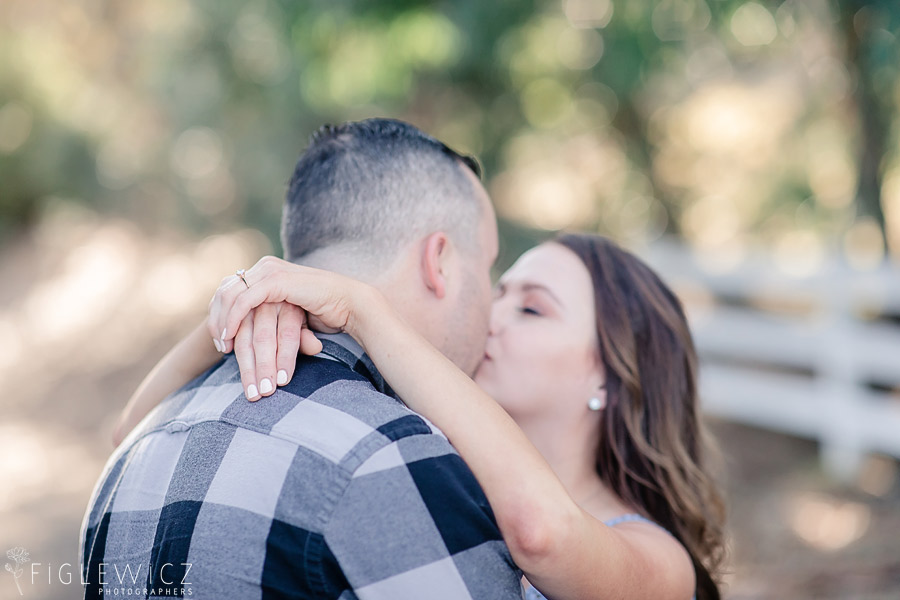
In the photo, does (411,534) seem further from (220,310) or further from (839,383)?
(839,383)

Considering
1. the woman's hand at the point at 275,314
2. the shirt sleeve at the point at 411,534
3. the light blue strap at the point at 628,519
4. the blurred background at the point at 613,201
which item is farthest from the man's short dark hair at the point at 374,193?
the blurred background at the point at 613,201

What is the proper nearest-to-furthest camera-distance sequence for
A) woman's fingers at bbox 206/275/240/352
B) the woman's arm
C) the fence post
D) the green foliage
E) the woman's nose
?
1. the woman's arm
2. woman's fingers at bbox 206/275/240/352
3. the woman's nose
4. the green foliage
5. the fence post

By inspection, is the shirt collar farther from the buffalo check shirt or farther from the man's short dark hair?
the man's short dark hair

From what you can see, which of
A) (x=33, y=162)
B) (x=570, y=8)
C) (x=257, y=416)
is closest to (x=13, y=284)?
(x=33, y=162)

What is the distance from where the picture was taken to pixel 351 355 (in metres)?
1.70

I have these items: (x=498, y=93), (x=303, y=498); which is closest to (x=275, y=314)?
(x=303, y=498)

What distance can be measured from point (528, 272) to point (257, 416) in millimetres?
1287

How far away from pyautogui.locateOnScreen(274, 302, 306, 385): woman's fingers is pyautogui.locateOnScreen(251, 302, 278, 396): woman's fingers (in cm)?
1

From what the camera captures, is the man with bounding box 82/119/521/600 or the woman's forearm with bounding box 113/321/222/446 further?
the woman's forearm with bounding box 113/321/222/446

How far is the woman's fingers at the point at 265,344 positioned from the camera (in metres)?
1.54

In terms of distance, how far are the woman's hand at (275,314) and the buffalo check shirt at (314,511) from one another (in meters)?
0.05

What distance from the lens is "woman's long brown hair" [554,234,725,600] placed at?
101 inches

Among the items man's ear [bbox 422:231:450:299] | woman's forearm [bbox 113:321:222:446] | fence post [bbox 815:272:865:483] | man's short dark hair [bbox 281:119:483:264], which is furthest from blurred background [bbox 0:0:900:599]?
woman's forearm [bbox 113:321:222:446]

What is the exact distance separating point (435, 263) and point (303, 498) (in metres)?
0.74
